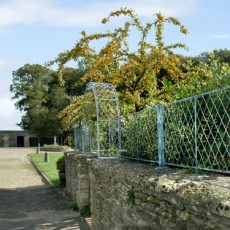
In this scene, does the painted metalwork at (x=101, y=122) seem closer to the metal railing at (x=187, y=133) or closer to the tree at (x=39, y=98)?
the metal railing at (x=187, y=133)

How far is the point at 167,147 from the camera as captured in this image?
5.17 metres

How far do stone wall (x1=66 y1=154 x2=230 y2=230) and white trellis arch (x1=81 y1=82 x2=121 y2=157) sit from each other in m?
1.43

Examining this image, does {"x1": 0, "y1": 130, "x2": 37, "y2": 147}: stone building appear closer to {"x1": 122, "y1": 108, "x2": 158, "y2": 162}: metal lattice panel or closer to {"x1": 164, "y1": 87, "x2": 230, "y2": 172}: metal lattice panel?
{"x1": 122, "y1": 108, "x2": 158, "y2": 162}: metal lattice panel

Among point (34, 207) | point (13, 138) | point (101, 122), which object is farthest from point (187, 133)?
point (13, 138)

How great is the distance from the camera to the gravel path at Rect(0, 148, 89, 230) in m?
8.82

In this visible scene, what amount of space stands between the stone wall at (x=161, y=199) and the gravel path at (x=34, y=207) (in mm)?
2682

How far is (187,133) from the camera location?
15.7ft

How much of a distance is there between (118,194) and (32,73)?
52186 millimetres

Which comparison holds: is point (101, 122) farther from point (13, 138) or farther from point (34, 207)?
point (13, 138)

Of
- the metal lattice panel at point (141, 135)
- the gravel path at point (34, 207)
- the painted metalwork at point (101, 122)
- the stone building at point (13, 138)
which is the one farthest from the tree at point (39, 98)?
the metal lattice panel at point (141, 135)

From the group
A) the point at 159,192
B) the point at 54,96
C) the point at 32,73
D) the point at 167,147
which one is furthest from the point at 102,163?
the point at 32,73

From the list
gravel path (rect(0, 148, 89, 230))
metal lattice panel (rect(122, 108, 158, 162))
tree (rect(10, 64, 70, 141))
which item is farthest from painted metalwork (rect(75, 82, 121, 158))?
tree (rect(10, 64, 70, 141))

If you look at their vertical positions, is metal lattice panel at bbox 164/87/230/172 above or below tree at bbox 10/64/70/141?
below

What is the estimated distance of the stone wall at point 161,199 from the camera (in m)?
2.92
